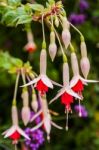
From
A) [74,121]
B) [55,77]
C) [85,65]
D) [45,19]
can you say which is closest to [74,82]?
[85,65]

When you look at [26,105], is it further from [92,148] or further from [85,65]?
[92,148]

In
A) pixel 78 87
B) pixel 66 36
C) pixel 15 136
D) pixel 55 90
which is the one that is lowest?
pixel 55 90

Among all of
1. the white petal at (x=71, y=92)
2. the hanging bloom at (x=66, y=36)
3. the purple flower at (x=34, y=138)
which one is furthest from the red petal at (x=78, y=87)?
the purple flower at (x=34, y=138)

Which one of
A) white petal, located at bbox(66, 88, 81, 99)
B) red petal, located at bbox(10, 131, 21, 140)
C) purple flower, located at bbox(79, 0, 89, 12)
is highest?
white petal, located at bbox(66, 88, 81, 99)

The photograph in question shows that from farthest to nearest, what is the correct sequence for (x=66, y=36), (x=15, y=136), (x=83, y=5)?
1. (x=83, y=5)
2. (x=15, y=136)
3. (x=66, y=36)

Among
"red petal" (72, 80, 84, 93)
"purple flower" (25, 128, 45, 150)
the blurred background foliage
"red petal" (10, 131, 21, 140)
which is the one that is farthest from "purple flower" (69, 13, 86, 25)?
"red petal" (72, 80, 84, 93)

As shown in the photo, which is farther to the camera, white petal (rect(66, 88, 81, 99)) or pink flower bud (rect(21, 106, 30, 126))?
pink flower bud (rect(21, 106, 30, 126))

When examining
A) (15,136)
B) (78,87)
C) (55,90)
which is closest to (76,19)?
(55,90)

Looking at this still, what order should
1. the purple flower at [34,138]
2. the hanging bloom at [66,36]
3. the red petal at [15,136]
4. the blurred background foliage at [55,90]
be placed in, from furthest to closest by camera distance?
1. the blurred background foliage at [55,90]
2. the purple flower at [34,138]
3. the red petal at [15,136]
4. the hanging bloom at [66,36]

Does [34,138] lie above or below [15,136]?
below

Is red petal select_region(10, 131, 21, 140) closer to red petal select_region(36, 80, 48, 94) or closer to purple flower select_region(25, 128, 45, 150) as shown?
purple flower select_region(25, 128, 45, 150)

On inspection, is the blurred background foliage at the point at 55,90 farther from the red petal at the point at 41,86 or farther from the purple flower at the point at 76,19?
the red petal at the point at 41,86

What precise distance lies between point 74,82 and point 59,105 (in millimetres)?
1207

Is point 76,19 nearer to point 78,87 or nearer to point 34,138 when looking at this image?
point 34,138
